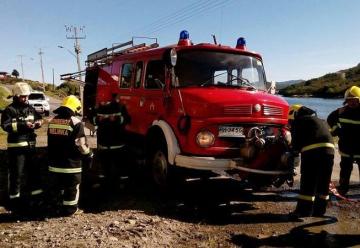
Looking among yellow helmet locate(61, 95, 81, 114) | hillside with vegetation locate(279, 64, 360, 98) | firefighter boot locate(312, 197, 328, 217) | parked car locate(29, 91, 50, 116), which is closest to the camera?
yellow helmet locate(61, 95, 81, 114)

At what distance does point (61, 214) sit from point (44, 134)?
1119cm

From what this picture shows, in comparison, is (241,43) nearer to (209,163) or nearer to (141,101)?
(141,101)

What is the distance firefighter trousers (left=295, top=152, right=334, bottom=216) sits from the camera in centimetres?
591

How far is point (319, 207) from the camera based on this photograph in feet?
19.8

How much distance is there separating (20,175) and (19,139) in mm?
554

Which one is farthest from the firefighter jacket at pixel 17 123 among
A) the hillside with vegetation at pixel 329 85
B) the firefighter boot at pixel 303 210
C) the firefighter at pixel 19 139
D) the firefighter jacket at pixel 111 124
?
the hillside with vegetation at pixel 329 85

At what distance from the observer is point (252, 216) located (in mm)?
6039

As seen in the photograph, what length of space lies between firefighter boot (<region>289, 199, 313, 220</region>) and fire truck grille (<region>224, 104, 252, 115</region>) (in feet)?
4.99

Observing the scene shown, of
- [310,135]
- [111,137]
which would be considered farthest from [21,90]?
[310,135]

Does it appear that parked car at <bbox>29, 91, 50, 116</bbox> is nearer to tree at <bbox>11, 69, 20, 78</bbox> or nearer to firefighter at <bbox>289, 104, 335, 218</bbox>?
firefighter at <bbox>289, 104, 335, 218</bbox>

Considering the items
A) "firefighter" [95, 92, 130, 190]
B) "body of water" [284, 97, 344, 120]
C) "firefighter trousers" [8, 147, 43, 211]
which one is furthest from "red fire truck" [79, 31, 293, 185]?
"body of water" [284, 97, 344, 120]

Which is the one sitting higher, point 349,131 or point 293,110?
point 293,110

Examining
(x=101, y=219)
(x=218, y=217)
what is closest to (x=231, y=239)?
(x=218, y=217)

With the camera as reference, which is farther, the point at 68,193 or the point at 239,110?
the point at 239,110
